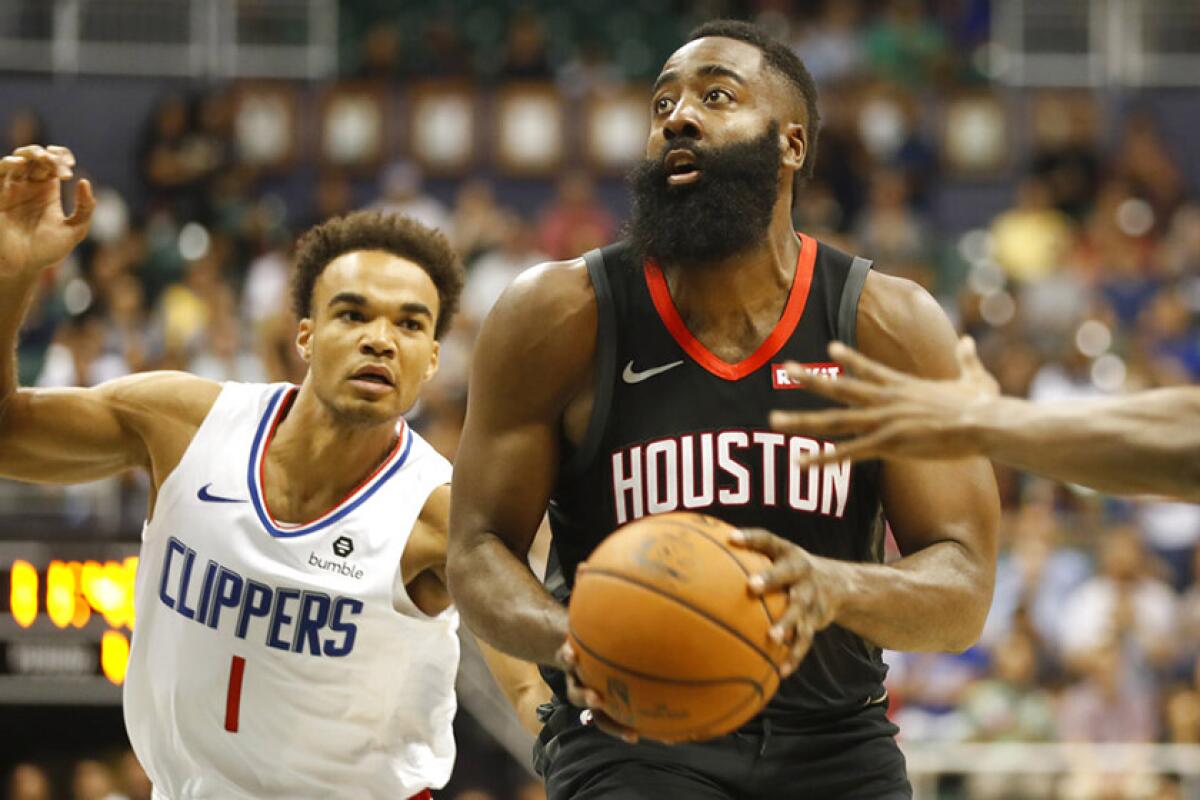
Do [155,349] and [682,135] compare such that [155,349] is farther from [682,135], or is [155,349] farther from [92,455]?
[682,135]

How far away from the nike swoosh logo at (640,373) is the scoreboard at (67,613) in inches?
203

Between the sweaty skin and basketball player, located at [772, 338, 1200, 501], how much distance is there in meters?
1.75

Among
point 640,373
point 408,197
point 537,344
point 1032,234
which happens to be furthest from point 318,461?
point 1032,234

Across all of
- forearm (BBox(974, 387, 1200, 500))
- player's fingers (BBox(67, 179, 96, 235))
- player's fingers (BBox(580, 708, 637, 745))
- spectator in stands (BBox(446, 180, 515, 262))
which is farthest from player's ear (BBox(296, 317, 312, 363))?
spectator in stands (BBox(446, 180, 515, 262))

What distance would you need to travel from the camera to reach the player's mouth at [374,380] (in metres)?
4.66

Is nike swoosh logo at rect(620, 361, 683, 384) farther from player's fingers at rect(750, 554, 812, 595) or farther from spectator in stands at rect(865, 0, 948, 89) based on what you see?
spectator in stands at rect(865, 0, 948, 89)

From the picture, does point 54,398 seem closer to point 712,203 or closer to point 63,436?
point 63,436

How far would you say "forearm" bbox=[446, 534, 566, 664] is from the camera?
3.58 meters

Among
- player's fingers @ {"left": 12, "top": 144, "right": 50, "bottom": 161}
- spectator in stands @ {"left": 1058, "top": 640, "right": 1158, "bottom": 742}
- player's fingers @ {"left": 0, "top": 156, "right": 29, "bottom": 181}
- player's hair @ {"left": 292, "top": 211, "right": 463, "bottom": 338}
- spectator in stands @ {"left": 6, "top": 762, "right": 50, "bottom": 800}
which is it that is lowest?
spectator in stands @ {"left": 6, "top": 762, "right": 50, "bottom": 800}

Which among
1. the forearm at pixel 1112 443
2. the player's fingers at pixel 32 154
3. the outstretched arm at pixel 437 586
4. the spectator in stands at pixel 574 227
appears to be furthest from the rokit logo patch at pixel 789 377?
the spectator in stands at pixel 574 227

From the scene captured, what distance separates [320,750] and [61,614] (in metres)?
4.25

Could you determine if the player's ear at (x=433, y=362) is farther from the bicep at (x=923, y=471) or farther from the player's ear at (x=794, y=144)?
the bicep at (x=923, y=471)

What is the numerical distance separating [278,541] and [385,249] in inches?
35.7

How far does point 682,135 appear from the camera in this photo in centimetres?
389
